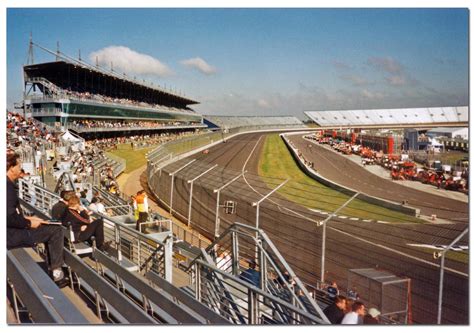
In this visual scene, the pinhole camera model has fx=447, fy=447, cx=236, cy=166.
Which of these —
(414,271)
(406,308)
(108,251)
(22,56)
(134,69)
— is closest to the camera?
(406,308)

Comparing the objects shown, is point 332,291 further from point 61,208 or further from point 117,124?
point 117,124

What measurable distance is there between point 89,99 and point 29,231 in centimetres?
855

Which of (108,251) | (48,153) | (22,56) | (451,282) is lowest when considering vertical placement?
(451,282)

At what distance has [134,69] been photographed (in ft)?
24.5

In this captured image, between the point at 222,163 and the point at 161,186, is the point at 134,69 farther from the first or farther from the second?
the point at 222,163

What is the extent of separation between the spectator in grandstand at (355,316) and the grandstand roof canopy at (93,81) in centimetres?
586

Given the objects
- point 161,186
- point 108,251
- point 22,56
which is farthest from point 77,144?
point 108,251

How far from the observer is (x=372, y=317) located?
4.34m

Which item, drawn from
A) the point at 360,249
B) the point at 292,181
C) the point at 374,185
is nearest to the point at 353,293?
the point at 360,249

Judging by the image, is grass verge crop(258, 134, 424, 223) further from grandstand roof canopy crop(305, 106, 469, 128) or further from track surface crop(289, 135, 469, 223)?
grandstand roof canopy crop(305, 106, 469, 128)

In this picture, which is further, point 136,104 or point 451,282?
point 136,104

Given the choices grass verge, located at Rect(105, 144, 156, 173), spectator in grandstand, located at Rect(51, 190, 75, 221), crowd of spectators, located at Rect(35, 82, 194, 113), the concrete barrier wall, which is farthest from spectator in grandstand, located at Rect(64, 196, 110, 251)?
grass verge, located at Rect(105, 144, 156, 173)

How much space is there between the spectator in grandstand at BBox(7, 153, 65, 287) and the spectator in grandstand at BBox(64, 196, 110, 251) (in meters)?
0.70
